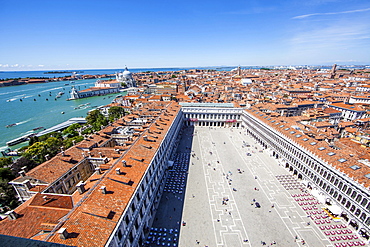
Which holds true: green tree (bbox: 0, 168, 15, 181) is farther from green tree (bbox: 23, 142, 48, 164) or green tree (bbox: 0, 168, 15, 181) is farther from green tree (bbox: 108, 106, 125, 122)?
green tree (bbox: 108, 106, 125, 122)

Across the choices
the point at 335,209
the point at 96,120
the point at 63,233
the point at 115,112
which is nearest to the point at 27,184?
the point at 63,233

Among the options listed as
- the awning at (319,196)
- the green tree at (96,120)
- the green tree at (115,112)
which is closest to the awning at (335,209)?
the awning at (319,196)

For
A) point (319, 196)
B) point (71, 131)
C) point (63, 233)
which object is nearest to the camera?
point (63, 233)

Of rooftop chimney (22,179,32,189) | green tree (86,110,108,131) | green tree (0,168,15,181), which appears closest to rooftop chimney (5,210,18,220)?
rooftop chimney (22,179,32,189)

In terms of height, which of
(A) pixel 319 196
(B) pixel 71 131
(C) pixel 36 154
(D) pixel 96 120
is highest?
(C) pixel 36 154

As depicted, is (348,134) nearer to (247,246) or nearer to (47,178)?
(247,246)

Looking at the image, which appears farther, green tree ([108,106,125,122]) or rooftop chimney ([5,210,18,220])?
green tree ([108,106,125,122])

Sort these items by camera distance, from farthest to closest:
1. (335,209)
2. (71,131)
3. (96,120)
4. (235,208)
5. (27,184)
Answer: (96,120), (71,131), (235,208), (335,209), (27,184)

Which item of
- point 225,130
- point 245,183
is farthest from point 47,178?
point 225,130

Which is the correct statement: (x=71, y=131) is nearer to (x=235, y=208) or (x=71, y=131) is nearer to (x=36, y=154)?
(x=36, y=154)

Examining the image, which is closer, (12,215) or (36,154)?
(12,215)
